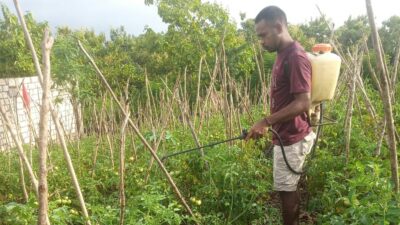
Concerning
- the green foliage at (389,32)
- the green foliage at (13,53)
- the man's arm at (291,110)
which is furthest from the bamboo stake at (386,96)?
the green foliage at (389,32)

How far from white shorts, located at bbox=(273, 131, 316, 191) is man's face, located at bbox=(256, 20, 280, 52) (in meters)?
0.65

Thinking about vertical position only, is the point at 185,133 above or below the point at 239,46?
below

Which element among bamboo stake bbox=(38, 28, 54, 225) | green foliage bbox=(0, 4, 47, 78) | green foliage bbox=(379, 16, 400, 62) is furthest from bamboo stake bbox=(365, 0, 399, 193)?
green foliage bbox=(379, 16, 400, 62)

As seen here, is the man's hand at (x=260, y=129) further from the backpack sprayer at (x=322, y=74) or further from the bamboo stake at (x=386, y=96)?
the bamboo stake at (x=386, y=96)

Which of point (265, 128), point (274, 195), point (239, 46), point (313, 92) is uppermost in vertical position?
point (239, 46)

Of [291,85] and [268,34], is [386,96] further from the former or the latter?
[268,34]

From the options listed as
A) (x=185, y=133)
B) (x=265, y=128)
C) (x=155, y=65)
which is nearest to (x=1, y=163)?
(x=185, y=133)

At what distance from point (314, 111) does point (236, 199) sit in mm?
931

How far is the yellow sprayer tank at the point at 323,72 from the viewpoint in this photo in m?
2.29

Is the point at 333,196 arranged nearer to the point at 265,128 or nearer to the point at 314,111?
the point at 314,111

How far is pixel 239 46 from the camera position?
10.7 meters

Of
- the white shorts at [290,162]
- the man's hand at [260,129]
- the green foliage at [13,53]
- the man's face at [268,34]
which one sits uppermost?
the green foliage at [13,53]

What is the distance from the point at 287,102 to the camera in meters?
2.31

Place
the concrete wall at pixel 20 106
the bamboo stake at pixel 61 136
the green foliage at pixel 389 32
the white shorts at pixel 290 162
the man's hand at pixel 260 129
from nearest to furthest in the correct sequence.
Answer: the bamboo stake at pixel 61 136, the man's hand at pixel 260 129, the white shorts at pixel 290 162, the concrete wall at pixel 20 106, the green foliage at pixel 389 32
